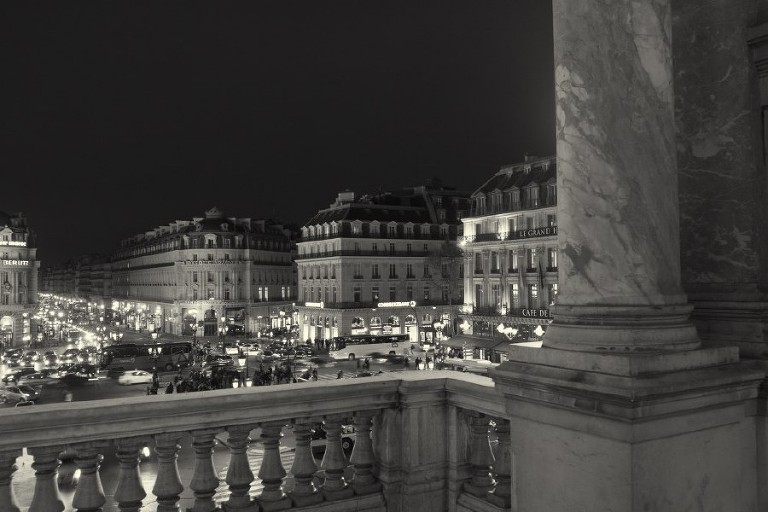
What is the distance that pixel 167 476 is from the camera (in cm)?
470

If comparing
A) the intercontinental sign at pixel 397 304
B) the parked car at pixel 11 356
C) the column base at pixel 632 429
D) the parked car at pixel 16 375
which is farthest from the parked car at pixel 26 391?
the intercontinental sign at pixel 397 304

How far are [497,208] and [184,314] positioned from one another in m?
51.6

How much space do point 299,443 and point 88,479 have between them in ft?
4.86

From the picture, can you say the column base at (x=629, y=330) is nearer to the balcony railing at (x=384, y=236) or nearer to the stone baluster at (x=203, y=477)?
the stone baluster at (x=203, y=477)

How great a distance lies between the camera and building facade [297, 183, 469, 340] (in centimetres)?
7038

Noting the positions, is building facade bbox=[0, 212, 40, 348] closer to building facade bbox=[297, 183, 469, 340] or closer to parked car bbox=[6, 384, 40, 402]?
building facade bbox=[297, 183, 469, 340]

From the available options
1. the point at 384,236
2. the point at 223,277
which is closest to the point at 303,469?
the point at 384,236

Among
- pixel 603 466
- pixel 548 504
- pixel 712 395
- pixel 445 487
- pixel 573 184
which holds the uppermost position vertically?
pixel 573 184

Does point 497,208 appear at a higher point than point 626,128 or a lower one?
higher

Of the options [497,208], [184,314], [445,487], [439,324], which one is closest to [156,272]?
[184,314]

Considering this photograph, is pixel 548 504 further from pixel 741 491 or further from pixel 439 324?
pixel 439 324

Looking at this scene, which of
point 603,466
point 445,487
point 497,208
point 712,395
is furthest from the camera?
point 497,208

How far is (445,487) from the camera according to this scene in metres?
5.74

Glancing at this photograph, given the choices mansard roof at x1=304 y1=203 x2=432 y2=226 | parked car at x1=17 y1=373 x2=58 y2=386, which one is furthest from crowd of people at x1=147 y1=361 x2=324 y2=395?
mansard roof at x1=304 y1=203 x2=432 y2=226
